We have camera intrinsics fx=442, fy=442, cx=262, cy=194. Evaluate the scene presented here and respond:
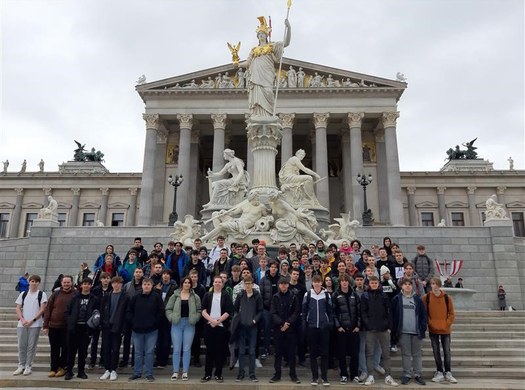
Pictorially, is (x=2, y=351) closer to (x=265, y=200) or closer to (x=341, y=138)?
(x=265, y=200)

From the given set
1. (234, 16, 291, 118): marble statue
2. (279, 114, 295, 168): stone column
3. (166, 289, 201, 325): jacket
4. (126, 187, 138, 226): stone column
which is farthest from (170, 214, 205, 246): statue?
(126, 187, 138, 226): stone column

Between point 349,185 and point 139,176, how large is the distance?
29.3 meters

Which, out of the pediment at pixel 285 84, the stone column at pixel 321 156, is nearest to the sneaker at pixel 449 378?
the stone column at pixel 321 156

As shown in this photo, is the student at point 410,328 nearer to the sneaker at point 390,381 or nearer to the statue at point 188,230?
the sneaker at point 390,381

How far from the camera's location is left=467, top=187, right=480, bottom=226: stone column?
56.7 metres

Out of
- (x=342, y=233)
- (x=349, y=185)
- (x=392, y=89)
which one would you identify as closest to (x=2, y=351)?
(x=342, y=233)

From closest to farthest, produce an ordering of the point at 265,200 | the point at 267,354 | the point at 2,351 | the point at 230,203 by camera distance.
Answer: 1. the point at 267,354
2. the point at 2,351
3. the point at 265,200
4. the point at 230,203

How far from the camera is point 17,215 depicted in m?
59.6

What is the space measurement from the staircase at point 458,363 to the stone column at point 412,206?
1857 inches

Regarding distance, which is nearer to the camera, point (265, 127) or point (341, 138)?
point (265, 127)

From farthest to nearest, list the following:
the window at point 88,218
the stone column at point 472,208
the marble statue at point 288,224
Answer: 1. the window at point 88,218
2. the stone column at point 472,208
3. the marble statue at point 288,224

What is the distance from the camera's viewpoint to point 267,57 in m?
17.0

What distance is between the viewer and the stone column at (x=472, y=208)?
2233 inches

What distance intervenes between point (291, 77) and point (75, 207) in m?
33.7
